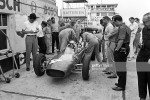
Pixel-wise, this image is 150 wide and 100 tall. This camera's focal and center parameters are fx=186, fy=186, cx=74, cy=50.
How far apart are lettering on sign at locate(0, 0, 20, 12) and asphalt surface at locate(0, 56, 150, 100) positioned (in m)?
2.28

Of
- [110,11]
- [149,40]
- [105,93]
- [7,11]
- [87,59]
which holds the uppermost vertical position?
[110,11]

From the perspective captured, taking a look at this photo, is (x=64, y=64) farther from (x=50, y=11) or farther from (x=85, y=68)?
(x=50, y=11)

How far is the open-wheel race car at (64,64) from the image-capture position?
4758 millimetres

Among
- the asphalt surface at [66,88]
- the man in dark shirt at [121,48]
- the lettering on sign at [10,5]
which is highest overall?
the lettering on sign at [10,5]

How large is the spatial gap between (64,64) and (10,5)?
10.3 feet

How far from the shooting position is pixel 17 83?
5.00 metres

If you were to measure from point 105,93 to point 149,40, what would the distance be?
5.57 ft

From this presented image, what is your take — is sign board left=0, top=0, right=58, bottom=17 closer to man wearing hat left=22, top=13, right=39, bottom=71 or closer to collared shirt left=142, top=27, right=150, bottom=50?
man wearing hat left=22, top=13, right=39, bottom=71

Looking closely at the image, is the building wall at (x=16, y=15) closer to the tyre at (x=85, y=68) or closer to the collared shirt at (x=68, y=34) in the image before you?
the collared shirt at (x=68, y=34)

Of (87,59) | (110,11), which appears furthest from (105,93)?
(110,11)

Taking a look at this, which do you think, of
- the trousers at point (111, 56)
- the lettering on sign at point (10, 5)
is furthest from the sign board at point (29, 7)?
the trousers at point (111, 56)

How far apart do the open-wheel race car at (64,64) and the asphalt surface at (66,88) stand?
0.29 m

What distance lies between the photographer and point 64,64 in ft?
15.9

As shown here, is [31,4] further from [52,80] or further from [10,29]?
[52,80]
